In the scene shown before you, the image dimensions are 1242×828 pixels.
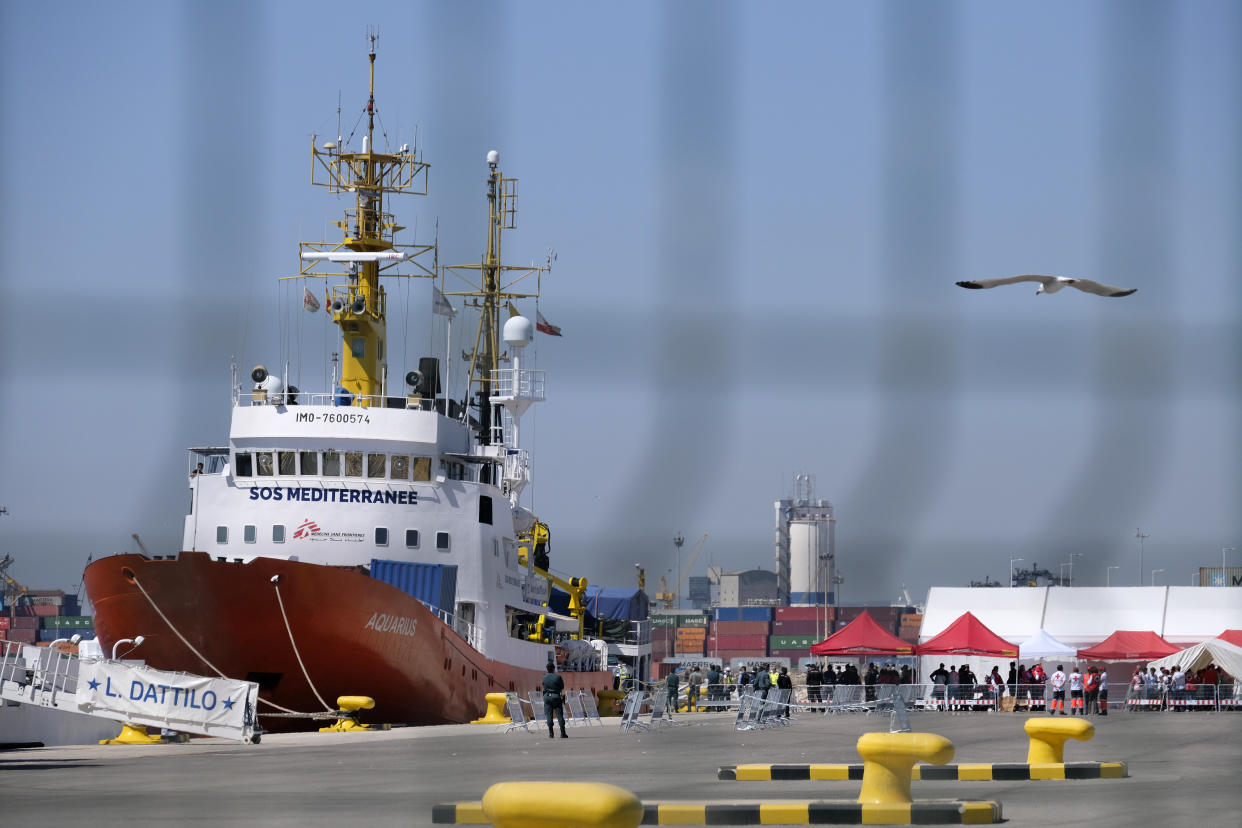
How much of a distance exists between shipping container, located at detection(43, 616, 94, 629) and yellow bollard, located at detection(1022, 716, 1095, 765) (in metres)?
114

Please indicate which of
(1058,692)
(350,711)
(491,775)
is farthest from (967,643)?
(491,775)

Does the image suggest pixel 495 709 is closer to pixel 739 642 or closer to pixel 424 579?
pixel 424 579

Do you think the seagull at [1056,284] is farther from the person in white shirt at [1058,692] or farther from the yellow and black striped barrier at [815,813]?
the person in white shirt at [1058,692]

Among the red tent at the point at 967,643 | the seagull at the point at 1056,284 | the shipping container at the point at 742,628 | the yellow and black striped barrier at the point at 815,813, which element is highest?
the seagull at the point at 1056,284

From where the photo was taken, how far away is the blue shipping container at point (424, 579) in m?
27.2

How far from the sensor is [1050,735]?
15.2 m

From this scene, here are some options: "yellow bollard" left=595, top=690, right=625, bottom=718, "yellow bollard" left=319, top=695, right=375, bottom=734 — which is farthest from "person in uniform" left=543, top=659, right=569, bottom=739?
"yellow bollard" left=595, top=690, right=625, bottom=718

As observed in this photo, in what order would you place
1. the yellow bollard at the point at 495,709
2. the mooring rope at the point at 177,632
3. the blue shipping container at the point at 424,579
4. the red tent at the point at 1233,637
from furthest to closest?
the red tent at the point at 1233,637 → the yellow bollard at the point at 495,709 → the blue shipping container at the point at 424,579 → the mooring rope at the point at 177,632

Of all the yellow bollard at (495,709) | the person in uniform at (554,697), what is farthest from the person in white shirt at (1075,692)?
the person in uniform at (554,697)

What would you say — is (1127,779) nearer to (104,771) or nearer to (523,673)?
(104,771)

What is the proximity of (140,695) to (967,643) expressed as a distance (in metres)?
20.4

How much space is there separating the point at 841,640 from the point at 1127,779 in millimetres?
22282

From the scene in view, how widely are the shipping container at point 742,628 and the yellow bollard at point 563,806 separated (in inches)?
5619

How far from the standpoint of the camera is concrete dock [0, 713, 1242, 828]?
1124 cm
